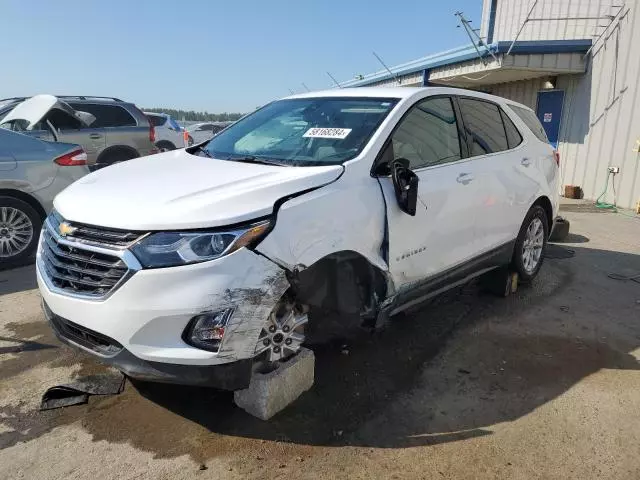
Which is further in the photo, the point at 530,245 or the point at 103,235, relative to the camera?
the point at 530,245

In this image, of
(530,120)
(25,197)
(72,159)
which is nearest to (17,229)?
(25,197)

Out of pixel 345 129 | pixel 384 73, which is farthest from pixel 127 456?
pixel 384 73

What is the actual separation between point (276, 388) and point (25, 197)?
4446 millimetres

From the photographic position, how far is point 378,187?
10.2ft

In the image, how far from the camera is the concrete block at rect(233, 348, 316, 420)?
2.80 meters

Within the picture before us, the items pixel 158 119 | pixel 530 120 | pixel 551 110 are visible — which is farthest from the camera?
pixel 158 119

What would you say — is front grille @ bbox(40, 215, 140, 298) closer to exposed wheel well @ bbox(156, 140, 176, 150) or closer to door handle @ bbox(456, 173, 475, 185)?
door handle @ bbox(456, 173, 475, 185)

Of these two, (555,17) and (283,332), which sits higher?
(555,17)

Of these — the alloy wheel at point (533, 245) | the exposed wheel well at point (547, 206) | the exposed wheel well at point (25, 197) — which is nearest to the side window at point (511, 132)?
the exposed wheel well at point (547, 206)

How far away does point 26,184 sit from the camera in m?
5.71

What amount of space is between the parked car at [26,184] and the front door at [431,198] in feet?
14.3

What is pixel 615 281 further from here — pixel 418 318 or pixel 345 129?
pixel 345 129

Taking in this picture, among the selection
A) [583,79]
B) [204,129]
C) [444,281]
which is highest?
[583,79]

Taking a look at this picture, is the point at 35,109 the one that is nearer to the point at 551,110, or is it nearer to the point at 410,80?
the point at 551,110
